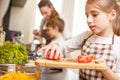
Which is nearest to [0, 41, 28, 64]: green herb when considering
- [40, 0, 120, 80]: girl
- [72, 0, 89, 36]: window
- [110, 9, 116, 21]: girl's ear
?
[40, 0, 120, 80]: girl

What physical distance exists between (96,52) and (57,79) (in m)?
0.18

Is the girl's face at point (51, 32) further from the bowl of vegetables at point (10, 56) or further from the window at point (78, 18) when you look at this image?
the bowl of vegetables at point (10, 56)

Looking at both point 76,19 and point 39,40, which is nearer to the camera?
point 39,40

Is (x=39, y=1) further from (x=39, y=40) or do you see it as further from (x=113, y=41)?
(x=113, y=41)

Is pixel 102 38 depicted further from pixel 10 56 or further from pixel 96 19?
pixel 10 56

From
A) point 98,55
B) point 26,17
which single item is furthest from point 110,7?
point 26,17

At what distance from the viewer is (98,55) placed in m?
0.80

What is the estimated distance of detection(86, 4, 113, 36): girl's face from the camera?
A: 2.51ft

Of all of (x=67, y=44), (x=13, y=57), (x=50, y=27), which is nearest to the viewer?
(x=13, y=57)

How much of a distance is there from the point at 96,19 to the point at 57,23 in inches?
30.5

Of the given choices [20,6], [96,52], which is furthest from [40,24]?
[96,52]

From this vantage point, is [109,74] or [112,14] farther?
[112,14]

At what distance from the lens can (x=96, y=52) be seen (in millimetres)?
812

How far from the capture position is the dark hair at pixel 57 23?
149 centimetres
